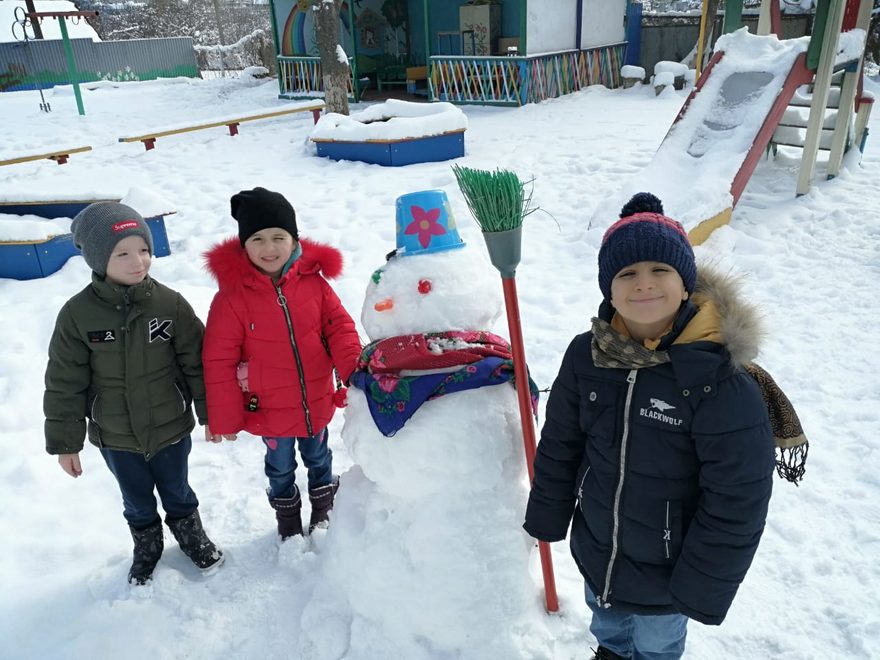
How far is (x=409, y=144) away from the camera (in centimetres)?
806

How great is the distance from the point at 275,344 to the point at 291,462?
0.50 m

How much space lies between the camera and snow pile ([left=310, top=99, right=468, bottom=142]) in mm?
7938

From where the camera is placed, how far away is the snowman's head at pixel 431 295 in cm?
190

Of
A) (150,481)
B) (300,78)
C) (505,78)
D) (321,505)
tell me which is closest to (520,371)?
(321,505)

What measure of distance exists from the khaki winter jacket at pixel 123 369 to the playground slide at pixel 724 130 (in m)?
4.04

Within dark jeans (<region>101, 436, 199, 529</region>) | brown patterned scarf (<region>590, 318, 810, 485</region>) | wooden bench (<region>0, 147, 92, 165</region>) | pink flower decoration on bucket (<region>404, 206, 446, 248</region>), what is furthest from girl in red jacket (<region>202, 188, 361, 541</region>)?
wooden bench (<region>0, 147, 92, 165</region>)

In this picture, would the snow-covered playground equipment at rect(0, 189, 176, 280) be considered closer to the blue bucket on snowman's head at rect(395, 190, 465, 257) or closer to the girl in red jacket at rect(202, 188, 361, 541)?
the girl in red jacket at rect(202, 188, 361, 541)

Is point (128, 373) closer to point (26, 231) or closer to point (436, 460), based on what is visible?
point (436, 460)

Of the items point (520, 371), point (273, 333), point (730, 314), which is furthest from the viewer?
point (273, 333)

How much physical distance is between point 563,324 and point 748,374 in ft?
9.25

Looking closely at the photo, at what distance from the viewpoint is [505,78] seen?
12320 mm

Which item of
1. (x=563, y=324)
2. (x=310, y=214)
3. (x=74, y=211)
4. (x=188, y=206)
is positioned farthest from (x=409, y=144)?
(x=563, y=324)

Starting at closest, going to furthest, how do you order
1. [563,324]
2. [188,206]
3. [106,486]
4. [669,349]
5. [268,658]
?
[669,349] → [268,658] → [106,486] → [563,324] → [188,206]

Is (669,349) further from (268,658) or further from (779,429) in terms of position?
(268,658)
